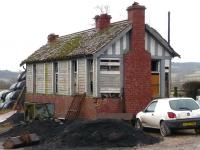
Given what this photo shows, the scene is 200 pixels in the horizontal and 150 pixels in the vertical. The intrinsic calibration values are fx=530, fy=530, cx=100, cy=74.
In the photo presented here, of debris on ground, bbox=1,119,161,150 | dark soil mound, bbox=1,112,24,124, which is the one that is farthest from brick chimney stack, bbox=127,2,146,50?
dark soil mound, bbox=1,112,24,124

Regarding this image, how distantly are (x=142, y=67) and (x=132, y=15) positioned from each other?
2645 millimetres

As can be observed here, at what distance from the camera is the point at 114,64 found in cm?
2605

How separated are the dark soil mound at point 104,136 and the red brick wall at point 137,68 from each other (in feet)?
20.9

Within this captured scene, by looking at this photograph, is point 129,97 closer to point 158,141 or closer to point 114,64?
point 114,64

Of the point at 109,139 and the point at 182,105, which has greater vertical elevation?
the point at 182,105

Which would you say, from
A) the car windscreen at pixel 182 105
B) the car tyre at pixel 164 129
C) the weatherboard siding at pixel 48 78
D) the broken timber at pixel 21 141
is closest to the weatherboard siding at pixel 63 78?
the weatherboard siding at pixel 48 78

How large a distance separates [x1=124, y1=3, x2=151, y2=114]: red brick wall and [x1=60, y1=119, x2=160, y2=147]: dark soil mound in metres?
6.38

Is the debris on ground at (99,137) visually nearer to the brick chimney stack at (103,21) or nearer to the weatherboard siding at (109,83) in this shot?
the weatherboard siding at (109,83)

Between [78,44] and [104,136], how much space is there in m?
11.3

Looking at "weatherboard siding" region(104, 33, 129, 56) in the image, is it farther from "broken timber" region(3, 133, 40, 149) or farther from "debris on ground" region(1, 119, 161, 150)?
"broken timber" region(3, 133, 40, 149)

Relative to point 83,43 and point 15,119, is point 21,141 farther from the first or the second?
point 15,119

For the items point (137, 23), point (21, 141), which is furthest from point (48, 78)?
point (21, 141)

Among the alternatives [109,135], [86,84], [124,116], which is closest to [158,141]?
[109,135]

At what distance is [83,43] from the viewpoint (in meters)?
28.8
